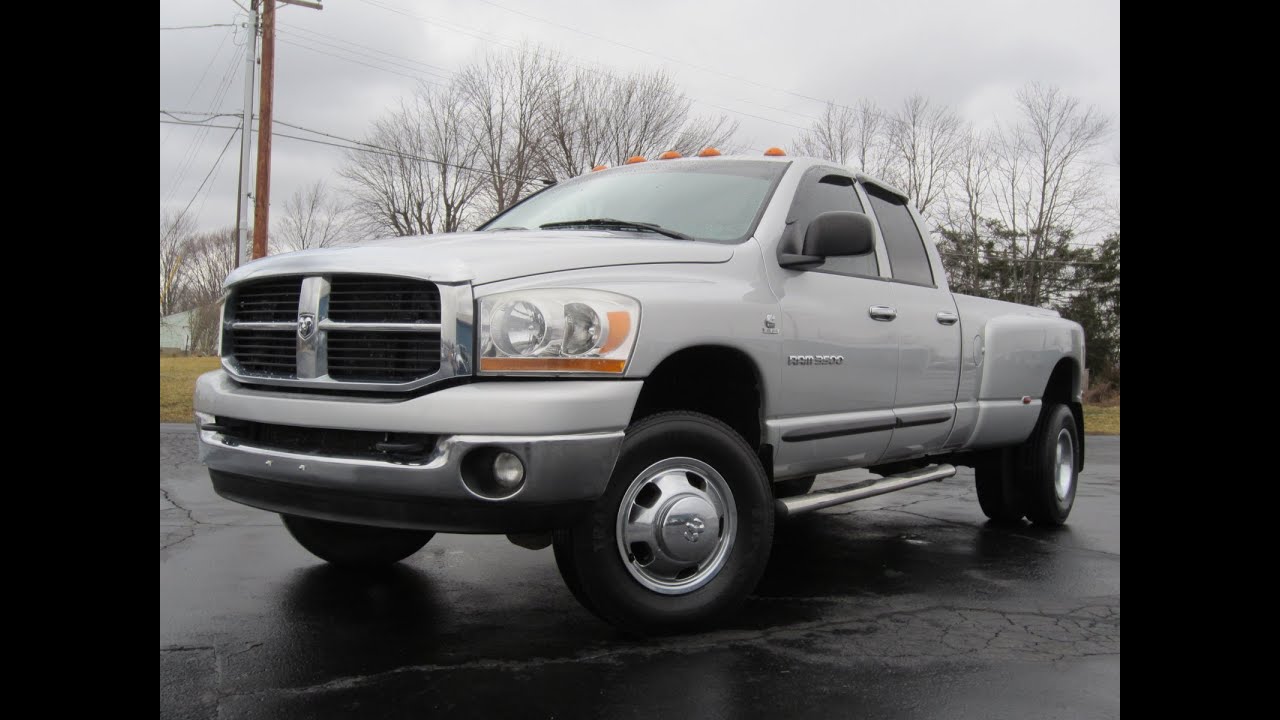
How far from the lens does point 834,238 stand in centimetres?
417

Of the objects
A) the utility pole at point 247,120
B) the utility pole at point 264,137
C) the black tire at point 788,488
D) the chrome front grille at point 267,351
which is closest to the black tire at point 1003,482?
the black tire at point 788,488

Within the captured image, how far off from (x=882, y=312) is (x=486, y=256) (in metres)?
2.18

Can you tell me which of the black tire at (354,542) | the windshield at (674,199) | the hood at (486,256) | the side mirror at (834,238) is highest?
the windshield at (674,199)

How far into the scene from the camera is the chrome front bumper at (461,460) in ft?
10.3

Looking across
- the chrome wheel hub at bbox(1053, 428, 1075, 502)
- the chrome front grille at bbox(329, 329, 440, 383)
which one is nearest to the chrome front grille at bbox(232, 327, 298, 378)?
the chrome front grille at bbox(329, 329, 440, 383)

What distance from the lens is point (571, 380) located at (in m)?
3.30

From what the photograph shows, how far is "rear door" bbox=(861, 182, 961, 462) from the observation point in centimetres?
492

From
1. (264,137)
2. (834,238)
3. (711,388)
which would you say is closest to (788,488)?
(711,388)

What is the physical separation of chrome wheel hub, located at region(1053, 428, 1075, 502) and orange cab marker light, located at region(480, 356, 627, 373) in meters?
4.26

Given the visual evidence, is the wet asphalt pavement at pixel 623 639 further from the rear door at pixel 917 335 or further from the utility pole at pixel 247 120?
the utility pole at pixel 247 120

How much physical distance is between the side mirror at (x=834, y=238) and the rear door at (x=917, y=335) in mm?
759

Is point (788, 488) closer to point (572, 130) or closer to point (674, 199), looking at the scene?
point (674, 199)
